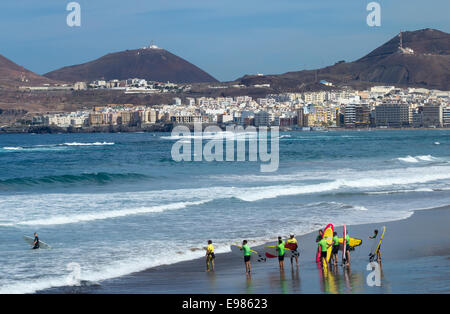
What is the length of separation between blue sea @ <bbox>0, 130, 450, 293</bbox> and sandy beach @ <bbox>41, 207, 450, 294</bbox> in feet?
2.22

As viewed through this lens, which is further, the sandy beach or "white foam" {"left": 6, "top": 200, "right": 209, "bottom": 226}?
"white foam" {"left": 6, "top": 200, "right": 209, "bottom": 226}

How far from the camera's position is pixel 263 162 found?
4434cm

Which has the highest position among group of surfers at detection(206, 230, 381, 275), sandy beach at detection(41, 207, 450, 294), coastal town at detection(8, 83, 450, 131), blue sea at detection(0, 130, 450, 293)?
coastal town at detection(8, 83, 450, 131)

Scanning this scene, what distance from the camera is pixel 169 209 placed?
20.8 metres

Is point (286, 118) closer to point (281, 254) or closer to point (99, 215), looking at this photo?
point (99, 215)

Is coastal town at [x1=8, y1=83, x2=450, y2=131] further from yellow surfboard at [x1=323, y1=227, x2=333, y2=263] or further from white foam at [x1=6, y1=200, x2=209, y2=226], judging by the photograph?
yellow surfboard at [x1=323, y1=227, x2=333, y2=263]

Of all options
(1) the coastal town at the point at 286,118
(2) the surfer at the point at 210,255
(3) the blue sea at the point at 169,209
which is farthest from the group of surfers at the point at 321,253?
(1) the coastal town at the point at 286,118

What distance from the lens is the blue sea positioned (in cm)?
1341

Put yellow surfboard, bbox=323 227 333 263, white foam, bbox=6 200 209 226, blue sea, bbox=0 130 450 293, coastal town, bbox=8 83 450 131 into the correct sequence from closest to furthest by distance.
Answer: yellow surfboard, bbox=323 227 333 263 → blue sea, bbox=0 130 450 293 → white foam, bbox=6 200 209 226 → coastal town, bbox=8 83 450 131

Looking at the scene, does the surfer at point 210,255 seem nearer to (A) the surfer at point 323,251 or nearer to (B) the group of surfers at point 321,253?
(B) the group of surfers at point 321,253

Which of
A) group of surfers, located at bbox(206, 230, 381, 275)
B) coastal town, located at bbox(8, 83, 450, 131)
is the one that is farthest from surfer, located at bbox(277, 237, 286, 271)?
coastal town, located at bbox(8, 83, 450, 131)

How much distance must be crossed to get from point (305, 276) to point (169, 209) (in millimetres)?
9777

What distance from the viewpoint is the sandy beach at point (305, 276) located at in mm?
10461
